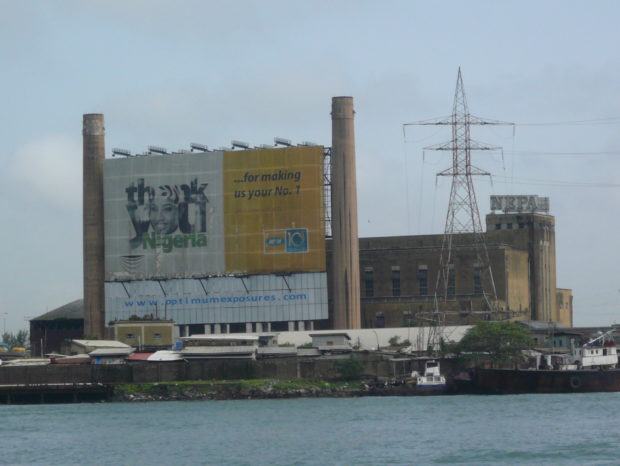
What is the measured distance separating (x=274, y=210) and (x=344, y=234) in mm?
8795

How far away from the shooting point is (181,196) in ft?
633

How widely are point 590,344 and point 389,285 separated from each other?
4491 cm

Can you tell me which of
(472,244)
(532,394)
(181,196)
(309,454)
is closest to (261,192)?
(181,196)

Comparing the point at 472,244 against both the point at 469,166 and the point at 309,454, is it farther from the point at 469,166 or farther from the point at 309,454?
the point at 309,454

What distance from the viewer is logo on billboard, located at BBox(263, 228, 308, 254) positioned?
188m

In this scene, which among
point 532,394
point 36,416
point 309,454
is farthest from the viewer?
point 532,394

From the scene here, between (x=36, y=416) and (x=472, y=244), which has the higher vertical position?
(x=472, y=244)

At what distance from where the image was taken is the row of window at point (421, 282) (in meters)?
191

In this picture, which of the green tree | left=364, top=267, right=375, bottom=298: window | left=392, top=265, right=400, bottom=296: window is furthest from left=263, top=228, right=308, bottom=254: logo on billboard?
the green tree

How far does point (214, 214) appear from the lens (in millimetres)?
191125

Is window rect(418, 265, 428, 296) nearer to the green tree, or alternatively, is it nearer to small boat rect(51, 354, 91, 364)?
the green tree

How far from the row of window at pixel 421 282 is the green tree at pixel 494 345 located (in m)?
29.0

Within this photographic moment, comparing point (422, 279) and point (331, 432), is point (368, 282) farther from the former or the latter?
point (331, 432)

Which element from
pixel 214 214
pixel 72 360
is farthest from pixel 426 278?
pixel 72 360
